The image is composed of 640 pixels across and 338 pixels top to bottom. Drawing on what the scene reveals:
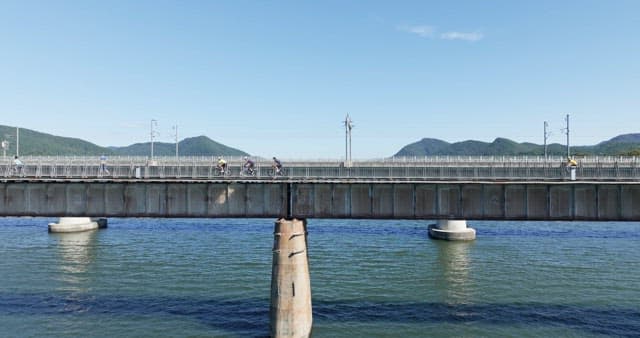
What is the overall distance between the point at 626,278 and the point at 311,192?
28504mm

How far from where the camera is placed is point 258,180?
2327 centimetres

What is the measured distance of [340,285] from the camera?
3203 cm

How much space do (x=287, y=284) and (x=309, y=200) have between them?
4815 millimetres

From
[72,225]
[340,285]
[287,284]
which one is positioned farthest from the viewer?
[72,225]

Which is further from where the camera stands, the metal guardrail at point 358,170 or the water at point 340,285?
the metal guardrail at point 358,170

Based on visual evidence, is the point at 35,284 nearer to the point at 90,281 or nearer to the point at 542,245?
the point at 90,281

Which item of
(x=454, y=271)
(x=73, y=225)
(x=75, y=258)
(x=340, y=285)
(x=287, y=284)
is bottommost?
(x=454, y=271)

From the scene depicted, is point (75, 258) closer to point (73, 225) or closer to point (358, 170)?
point (73, 225)

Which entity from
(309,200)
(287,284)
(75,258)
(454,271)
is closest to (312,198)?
(309,200)

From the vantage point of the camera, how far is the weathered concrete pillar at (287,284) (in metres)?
21.3

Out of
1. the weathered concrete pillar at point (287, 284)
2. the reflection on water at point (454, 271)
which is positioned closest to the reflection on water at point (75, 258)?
the weathered concrete pillar at point (287, 284)

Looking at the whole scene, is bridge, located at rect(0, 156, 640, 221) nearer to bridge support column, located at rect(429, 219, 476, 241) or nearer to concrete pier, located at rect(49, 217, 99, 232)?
bridge support column, located at rect(429, 219, 476, 241)

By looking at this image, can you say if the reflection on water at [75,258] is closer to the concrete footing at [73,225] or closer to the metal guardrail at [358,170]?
the concrete footing at [73,225]

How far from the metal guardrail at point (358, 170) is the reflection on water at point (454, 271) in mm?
8747
